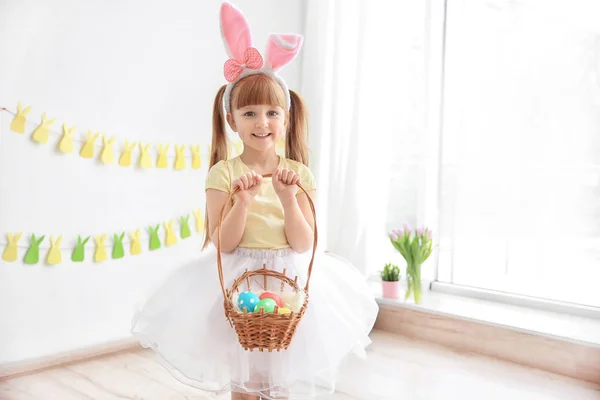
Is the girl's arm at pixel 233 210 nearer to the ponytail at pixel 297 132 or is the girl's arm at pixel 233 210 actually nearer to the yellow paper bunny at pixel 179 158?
the ponytail at pixel 297 132

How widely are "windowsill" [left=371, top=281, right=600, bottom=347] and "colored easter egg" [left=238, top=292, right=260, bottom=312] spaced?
1344 mm

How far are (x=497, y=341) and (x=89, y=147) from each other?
175 cm


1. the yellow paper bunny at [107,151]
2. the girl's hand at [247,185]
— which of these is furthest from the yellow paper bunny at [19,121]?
the girl's hand at [247,185]

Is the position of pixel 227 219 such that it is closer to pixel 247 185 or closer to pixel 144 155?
pixel 247 185

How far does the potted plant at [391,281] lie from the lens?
8.60 feet

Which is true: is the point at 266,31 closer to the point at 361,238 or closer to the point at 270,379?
the point at 361,238

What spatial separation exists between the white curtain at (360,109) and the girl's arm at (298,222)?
47.0 inches

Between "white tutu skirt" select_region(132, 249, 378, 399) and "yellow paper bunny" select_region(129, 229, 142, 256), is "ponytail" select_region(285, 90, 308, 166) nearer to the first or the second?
"white tutu skirt" select_region(132, 249, 378, 399)

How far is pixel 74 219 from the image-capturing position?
2.17 m

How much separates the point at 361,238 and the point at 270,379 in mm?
1362

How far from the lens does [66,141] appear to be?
83.1 inches

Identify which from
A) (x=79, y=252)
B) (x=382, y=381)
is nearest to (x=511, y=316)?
(x=382, y=381)

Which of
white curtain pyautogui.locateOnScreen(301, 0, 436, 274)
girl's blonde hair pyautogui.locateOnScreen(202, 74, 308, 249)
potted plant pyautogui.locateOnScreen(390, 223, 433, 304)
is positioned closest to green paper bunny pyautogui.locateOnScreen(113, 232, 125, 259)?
girl's blonde hair pyautogui.locateOnScreen(202, 74, 308, 249)

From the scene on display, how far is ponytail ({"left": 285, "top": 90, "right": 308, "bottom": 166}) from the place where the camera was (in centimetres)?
158
